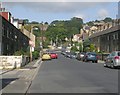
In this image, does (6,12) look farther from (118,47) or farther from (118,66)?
(118,66)

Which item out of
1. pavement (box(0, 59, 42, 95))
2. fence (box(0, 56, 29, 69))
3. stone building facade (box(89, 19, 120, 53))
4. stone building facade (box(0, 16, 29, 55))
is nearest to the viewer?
pavement (box(0, 59, 42, 95))

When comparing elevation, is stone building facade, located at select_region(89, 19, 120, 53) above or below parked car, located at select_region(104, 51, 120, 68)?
above

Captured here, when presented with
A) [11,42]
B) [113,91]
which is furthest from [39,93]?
[11,42]

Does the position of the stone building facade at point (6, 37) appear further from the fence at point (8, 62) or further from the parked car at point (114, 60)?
the parked car at point (114, 60)

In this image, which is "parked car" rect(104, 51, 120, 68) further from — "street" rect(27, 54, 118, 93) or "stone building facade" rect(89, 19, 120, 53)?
"stone building facade" rect(89, 19, 120, 53)

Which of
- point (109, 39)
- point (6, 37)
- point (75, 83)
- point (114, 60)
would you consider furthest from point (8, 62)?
point (109, 39)

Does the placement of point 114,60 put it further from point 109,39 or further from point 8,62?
point 109,39

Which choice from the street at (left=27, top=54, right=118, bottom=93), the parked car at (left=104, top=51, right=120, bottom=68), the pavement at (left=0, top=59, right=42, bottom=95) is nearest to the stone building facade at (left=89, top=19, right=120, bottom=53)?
the parked car at (left=104, top=51, right=120, bottom=68)

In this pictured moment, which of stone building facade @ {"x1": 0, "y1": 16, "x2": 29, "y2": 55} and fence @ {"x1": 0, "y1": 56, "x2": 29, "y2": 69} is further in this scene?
stone building facade @ {"x1": 0, "y1": 16, "x2": 29, "y2": 55}

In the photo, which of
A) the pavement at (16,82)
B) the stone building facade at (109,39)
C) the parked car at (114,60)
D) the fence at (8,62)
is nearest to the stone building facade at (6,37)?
the fence at (8,62)

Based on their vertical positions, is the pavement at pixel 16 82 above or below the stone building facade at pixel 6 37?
below

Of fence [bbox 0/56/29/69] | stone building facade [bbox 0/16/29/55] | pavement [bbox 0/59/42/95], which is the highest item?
stone building facade [bbox 0/16/29/55]

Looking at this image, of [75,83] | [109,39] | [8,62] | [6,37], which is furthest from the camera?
[109,39]

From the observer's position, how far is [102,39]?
8494cm
